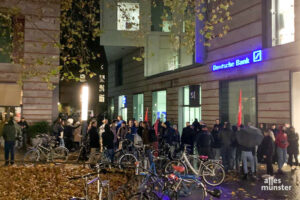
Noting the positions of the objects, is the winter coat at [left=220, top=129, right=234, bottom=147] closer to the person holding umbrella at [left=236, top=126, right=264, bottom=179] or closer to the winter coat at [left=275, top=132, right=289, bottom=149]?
the person holding umbrella at [left=236, top=126, right=264, bottom=179]

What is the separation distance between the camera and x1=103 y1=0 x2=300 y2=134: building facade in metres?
14.5

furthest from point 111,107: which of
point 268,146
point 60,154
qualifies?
point 268,146

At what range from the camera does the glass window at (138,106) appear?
111 feet

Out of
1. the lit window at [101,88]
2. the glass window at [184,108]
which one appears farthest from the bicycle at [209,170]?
the lit window at [101,88]

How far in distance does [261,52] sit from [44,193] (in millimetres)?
A: 11960

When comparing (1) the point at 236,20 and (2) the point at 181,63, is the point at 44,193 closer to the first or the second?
(1) the point at 236,20

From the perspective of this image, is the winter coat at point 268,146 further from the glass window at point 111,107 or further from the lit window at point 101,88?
the lit window at point 101,88

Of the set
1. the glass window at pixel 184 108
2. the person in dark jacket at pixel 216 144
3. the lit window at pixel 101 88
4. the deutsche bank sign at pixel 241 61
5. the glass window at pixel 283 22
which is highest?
the lit window at pixel 101 88

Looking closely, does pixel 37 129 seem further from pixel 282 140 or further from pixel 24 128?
pixel 282 140

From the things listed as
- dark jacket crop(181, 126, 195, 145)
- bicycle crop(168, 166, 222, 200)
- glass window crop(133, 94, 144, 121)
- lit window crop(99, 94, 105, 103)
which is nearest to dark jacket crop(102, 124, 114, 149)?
dark jacket crop(181, 126, 195, 145)

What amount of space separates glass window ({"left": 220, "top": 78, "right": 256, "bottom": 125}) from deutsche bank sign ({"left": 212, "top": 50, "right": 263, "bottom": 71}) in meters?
0.94

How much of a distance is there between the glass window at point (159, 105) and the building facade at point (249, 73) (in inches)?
18.8

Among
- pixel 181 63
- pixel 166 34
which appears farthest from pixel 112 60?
pixel 181 63

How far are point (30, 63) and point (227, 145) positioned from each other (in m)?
12.4
